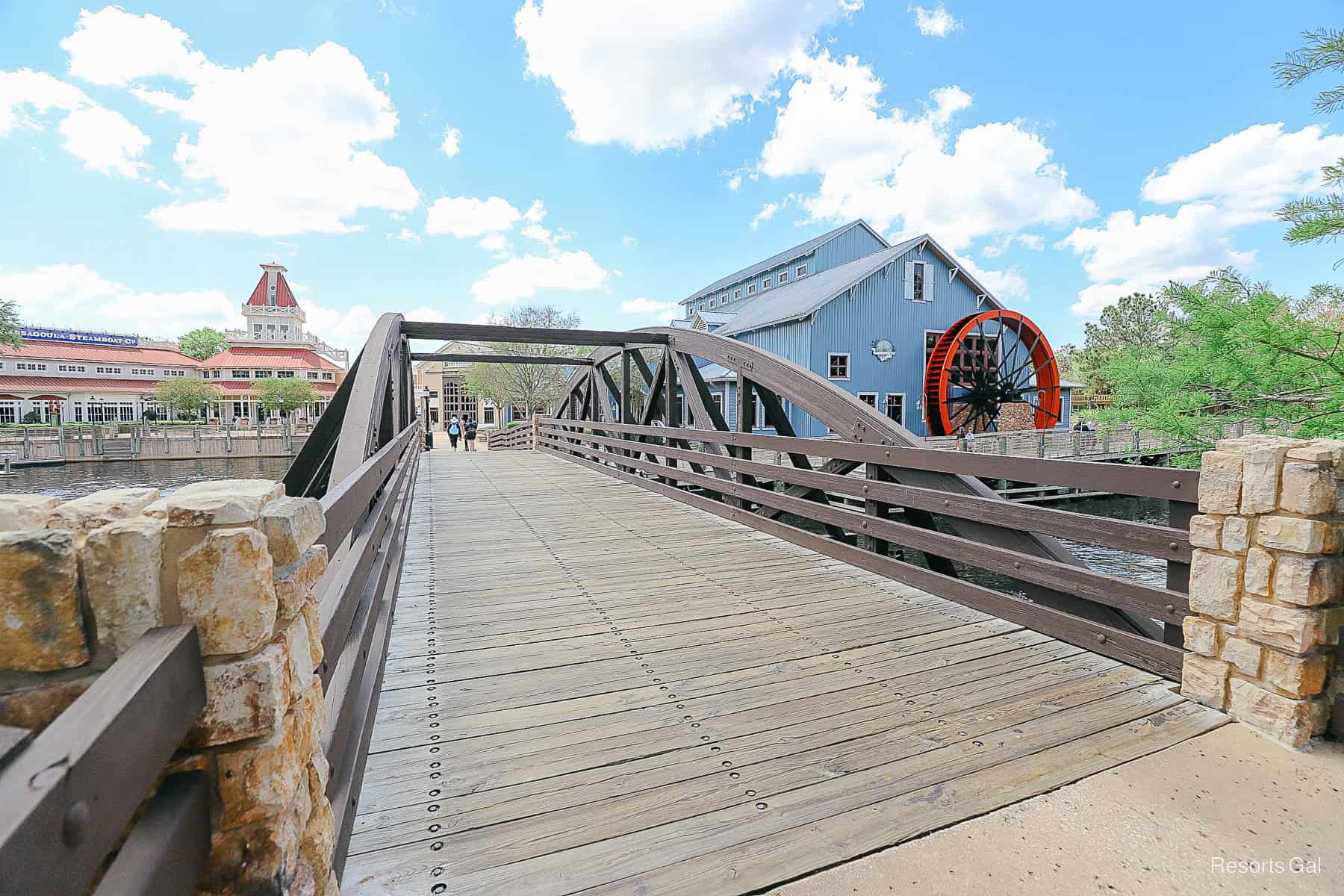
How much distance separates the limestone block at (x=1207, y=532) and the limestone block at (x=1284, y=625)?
206 mm

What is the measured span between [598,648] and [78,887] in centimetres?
242

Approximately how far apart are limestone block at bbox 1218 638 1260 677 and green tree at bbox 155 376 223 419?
47.7 meters

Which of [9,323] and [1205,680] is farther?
[9,323]

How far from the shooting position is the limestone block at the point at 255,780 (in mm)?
930

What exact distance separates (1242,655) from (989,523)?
116 centimetres

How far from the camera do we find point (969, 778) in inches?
75.2

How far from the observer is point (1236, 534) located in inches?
83.8

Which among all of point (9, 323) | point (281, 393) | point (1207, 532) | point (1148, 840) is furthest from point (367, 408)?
point (281, 393)

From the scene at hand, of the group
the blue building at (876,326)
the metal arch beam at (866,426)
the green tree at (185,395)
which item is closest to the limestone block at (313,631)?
the metal arch beam at (866,426)

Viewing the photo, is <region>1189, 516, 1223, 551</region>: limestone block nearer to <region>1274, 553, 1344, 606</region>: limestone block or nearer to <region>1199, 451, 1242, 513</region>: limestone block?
<region>1199, 451, 1242, 513</region>: limestone block

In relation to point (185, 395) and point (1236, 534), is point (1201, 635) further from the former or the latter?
point (185, 395)

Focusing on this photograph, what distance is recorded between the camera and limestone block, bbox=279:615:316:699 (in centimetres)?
106

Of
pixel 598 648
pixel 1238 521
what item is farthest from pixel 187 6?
pixel 1238 521

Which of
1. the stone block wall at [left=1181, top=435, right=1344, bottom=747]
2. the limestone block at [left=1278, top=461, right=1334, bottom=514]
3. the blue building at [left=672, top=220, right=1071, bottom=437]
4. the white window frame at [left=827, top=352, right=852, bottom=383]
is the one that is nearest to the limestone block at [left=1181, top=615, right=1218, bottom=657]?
the stone block wall at [left=1181, top=435, right=1344, bottom=747]
